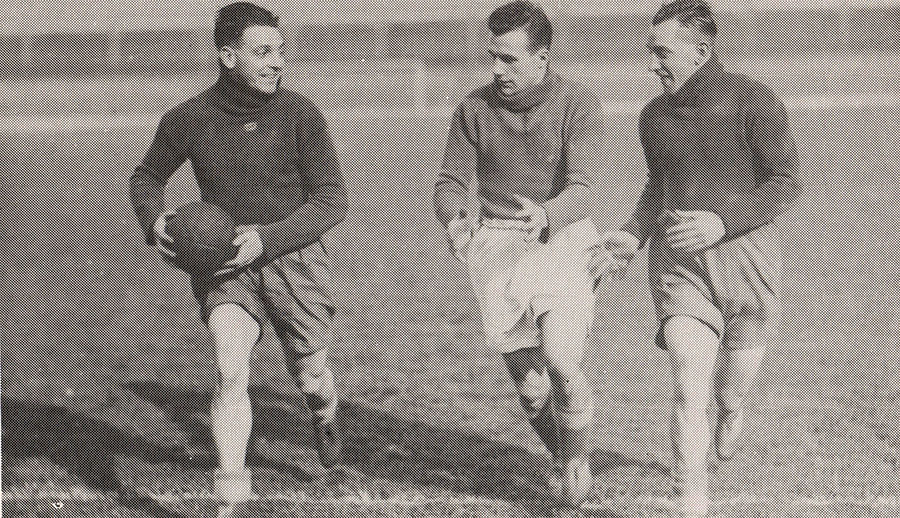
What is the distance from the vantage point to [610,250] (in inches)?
235

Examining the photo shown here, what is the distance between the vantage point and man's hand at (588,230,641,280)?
19.5 ft

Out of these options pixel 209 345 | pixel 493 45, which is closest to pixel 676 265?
pixel 493 45

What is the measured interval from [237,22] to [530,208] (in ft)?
4.08

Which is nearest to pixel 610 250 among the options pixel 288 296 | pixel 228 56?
pixel 288 296

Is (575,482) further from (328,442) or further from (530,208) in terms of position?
(530,208)

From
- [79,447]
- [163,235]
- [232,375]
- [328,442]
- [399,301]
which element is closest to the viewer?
[232,375]

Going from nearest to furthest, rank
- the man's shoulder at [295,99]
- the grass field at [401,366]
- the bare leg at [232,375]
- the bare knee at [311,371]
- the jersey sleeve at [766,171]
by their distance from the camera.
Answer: the bare leg at [232,375] < the jersey sleeve at [766,171] < the man's shoulder at [295,99] < the bare knee at [311,371] < the grass field at [401,366]

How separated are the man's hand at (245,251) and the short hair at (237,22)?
2.27 feet

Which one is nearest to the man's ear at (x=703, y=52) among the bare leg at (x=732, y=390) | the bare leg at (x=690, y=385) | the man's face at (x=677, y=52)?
the man's face at (x=677, y=52)

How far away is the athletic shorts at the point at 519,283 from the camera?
5.75m

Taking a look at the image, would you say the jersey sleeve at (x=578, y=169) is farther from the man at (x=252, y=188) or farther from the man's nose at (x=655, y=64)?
the man at (x=252, y=188)

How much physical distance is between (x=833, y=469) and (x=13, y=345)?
3.32 metres

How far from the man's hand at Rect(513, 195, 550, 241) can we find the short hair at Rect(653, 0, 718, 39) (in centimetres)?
81

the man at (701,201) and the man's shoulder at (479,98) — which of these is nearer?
the man at (701,201)
